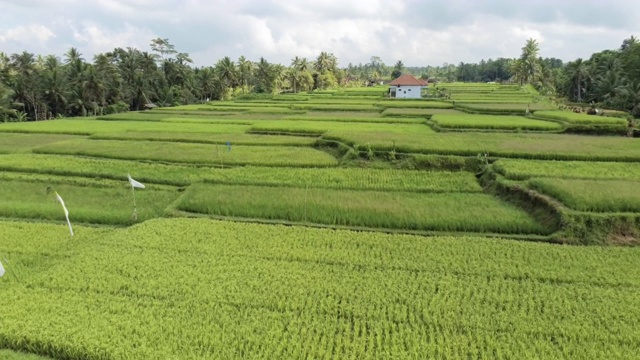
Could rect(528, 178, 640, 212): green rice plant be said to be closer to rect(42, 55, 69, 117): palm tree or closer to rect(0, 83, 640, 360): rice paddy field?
rect(0, 83, 640, 360): rice paddy field

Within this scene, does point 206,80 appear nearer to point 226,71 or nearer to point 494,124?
point 226,71

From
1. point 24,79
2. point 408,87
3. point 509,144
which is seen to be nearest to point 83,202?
point 509,144

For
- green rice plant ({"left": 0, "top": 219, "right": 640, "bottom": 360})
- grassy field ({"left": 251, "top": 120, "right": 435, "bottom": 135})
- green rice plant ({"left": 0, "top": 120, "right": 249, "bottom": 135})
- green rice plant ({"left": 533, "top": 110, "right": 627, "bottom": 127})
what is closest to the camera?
green rice plant ({"left": 0, "top": 219, "right": 640, "bottom": 360})

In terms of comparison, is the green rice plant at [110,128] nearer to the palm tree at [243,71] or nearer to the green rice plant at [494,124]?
the green rice plant at [494,124]

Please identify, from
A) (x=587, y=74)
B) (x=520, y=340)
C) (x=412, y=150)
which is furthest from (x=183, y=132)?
(x=587, y=74)

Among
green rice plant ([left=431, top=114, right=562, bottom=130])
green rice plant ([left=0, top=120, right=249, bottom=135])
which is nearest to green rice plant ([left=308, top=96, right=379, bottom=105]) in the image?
green rice plant ([left=0, top=120, right=249, bottom=135])

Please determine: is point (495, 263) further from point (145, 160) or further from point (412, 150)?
point (145, 160)

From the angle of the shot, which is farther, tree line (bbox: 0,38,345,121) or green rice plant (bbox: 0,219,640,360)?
tree line (bbox: 0,38,345,121)
